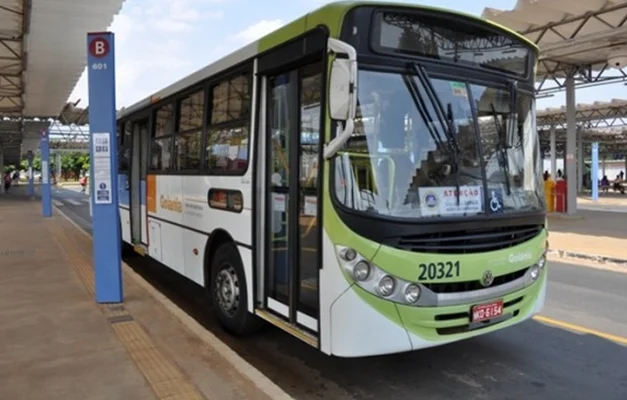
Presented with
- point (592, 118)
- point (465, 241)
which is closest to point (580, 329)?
point (465, 241)

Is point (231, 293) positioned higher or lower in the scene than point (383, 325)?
lower

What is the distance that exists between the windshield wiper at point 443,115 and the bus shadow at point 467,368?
160cm

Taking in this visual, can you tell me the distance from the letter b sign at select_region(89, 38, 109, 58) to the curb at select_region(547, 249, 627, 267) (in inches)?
379

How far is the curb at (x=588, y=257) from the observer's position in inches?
412

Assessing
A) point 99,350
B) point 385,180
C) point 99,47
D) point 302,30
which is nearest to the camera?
point 385,180

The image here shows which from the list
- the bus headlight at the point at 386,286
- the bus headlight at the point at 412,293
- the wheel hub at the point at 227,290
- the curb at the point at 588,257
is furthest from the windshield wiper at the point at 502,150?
the curb at the point at 588,257

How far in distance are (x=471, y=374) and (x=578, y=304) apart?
125 inches

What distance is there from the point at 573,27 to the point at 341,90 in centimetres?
1322

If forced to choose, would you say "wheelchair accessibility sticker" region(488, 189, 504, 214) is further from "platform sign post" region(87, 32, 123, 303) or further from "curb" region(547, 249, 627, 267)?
"curb" region(547, 249, 627, 267)

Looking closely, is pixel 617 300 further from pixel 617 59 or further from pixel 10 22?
pixel 10 22

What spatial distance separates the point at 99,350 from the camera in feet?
16.0

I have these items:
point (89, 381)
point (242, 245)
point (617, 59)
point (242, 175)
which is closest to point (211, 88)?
point (242, 175)

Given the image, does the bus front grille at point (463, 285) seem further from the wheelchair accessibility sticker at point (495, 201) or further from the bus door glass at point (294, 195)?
the bus door glass at point (294, 195)

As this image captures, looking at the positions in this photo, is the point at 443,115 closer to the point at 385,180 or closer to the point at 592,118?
the point at 385,180
